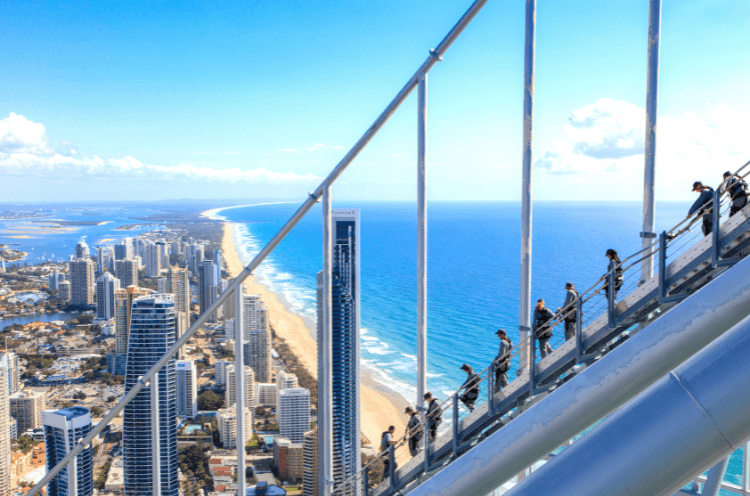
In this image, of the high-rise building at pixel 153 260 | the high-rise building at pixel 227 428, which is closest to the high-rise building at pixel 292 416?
the high-rise building at pixel 227 428

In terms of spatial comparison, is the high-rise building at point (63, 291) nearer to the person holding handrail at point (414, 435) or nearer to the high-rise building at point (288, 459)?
the high-rise building at point (288, 459)

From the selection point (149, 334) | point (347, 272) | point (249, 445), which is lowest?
point (249, 445)

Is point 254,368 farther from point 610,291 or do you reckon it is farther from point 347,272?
point 610,291

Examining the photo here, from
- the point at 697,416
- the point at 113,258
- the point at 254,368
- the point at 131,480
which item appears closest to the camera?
the point at 697,416

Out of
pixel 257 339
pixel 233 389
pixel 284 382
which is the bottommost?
pixel 284 382

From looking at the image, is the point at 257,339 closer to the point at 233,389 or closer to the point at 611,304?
the point at 233,389

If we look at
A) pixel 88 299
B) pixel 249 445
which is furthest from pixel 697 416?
pixel 88 299

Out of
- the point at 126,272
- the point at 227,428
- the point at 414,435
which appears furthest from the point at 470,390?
the point at 126,272

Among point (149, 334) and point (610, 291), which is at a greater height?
point (610, 291)
